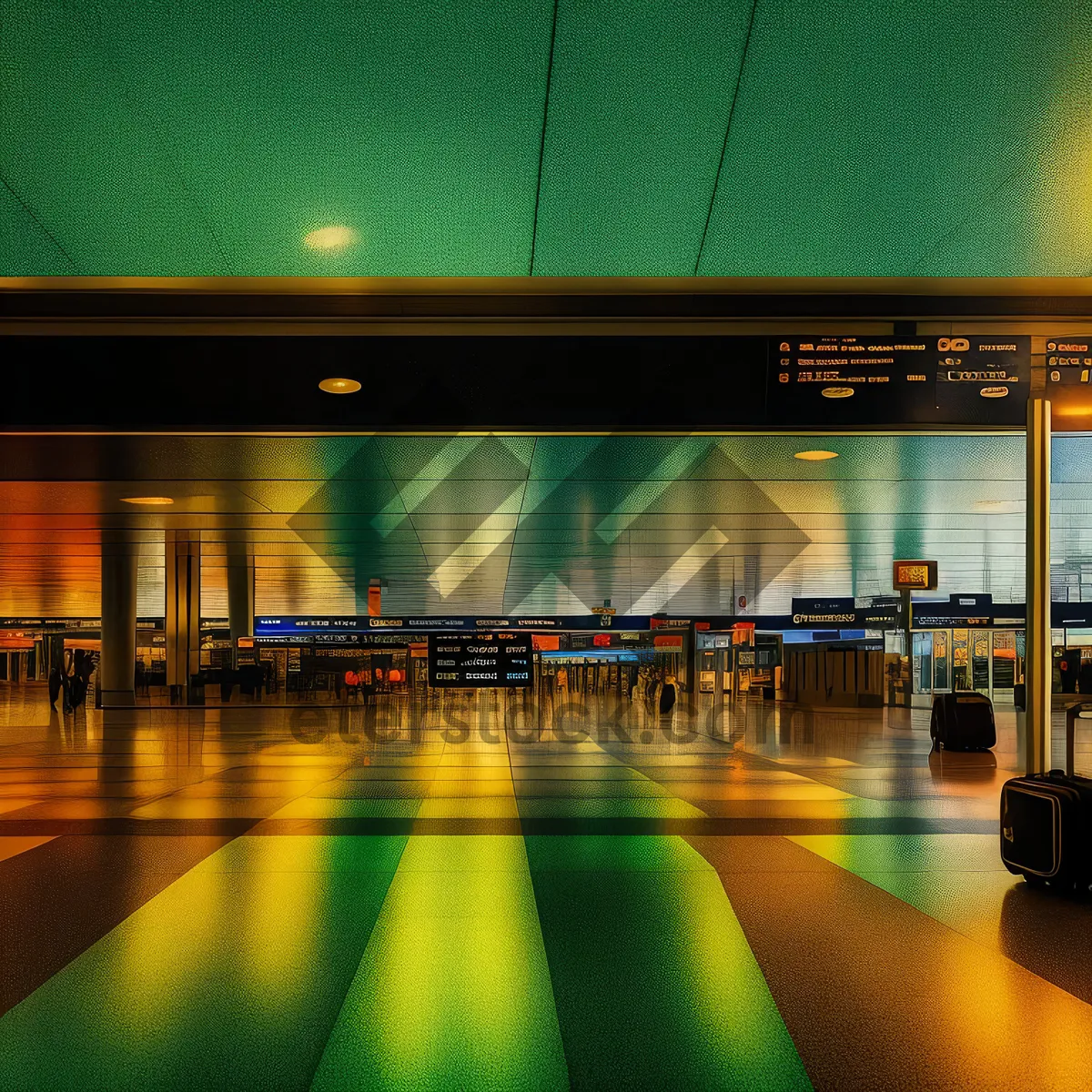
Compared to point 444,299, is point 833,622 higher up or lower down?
lower down

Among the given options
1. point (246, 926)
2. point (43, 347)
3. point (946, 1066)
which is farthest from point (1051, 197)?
point (43, 347)

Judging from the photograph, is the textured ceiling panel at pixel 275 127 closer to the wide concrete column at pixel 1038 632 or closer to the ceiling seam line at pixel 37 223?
the ceiling seam line at pixel 37 223

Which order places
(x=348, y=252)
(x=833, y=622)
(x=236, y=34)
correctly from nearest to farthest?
(x=236, y=34)
(x=348, y=252)
(x=833, y=622)

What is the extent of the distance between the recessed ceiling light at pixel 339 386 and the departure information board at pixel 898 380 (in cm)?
367

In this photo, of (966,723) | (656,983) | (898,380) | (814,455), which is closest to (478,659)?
(966,723)

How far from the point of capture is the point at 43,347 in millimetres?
8547

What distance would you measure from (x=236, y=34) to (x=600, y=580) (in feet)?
87.4

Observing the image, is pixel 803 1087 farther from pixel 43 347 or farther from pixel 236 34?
pixel 43 347

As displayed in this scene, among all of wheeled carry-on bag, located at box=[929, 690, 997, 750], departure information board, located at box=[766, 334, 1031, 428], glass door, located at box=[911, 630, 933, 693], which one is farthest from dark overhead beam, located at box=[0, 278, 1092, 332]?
glass door, located at box=[911, 630, 933, 693]

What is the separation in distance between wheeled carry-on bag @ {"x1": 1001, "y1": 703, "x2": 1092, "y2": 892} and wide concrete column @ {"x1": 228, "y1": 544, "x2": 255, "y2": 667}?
19.7m

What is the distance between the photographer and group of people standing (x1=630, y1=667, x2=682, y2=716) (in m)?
27.3

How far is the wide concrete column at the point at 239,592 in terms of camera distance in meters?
25.8

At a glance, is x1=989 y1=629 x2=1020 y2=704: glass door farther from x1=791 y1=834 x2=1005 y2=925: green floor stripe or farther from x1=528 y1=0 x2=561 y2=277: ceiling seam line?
x1=528 y1=0 x2=561 y2=277: ceiling seam line

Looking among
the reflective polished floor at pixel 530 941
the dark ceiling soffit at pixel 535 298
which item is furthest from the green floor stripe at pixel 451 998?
the dark ceiling soffit at pixel 535 298
